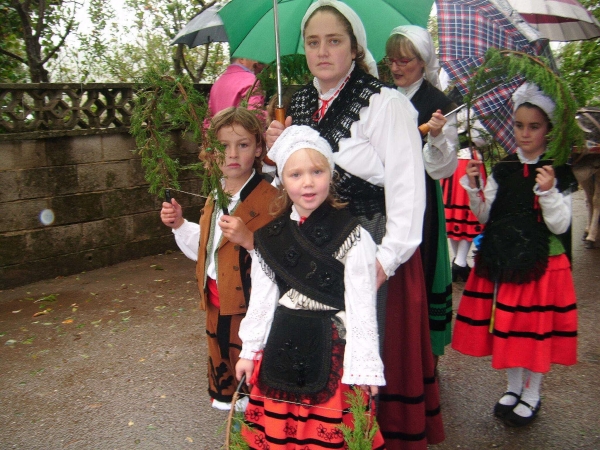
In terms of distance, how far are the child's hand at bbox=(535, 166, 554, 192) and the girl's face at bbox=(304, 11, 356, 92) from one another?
119 cm

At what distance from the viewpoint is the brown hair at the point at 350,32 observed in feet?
8.08

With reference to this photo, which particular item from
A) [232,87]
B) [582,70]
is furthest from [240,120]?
[582,70]

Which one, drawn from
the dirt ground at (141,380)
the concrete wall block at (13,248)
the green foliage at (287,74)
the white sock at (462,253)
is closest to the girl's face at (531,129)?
the green foliage at (287,74)

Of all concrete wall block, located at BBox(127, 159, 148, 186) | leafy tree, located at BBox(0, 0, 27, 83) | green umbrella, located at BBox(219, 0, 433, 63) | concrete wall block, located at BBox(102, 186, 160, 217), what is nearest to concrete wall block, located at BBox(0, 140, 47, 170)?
concrete wall block, located at BBox(102, 186, 160, 217)

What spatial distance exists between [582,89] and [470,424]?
1931 mm

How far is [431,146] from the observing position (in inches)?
→ 120

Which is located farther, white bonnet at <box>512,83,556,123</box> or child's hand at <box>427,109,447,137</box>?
white bonnet at <box>512,83,556,123</box>

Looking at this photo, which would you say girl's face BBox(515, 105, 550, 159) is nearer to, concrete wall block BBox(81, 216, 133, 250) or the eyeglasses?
the eyeglasses

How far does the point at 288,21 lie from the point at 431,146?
101 cm

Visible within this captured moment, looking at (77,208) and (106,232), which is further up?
(77,208)

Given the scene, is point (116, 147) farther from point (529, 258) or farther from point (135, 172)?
point (529, 258)

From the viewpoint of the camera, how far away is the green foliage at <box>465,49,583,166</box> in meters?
2.71

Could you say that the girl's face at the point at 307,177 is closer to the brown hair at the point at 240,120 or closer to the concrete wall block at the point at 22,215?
the brown hair at the point at 240,120

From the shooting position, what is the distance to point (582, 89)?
3.12 m
